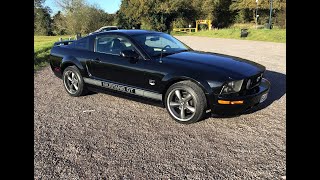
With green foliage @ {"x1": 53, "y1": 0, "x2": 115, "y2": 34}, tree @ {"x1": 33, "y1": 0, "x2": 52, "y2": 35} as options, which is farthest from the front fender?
tree @ {"x1": 33, "y1": 0, "x2": 52, "y2": 35}

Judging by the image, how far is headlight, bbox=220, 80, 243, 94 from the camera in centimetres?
398

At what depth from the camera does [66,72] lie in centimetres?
582

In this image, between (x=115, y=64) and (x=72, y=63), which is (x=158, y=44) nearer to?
(x=115, y=64)

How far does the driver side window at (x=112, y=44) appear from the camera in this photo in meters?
4.99

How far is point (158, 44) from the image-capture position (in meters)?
5.13

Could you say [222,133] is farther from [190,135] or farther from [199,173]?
[199,173]

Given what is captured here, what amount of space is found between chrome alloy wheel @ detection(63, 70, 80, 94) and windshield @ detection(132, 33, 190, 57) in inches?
63.0

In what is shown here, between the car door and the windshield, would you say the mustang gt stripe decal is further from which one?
the windshield

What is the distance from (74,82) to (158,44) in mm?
1918

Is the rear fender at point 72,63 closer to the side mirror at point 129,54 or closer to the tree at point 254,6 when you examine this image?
the side mirror at point 129,54

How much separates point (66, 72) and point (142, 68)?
2021 millimetres

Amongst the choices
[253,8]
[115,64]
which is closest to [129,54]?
[115,64]

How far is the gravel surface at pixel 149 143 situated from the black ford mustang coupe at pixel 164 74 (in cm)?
34

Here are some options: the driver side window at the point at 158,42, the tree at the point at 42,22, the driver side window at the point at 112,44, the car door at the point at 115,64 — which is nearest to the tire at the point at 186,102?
the car door at the point at 115,64
